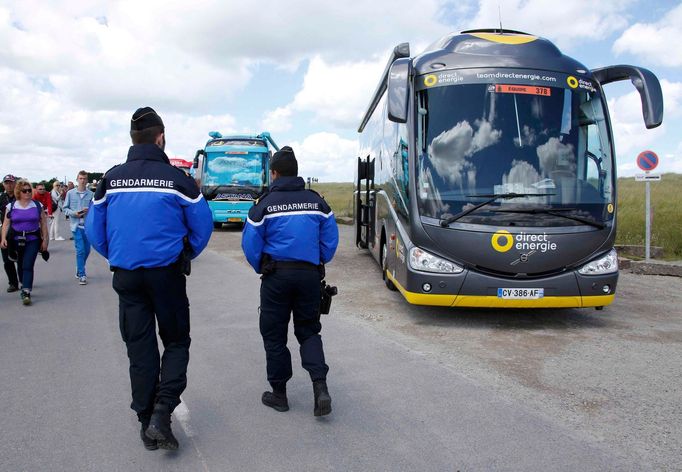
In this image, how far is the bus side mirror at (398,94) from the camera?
22.0 ft

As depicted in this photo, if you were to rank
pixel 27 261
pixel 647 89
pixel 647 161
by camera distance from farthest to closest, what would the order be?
pixel 647 161
pixel 27 261
pixel 647 89

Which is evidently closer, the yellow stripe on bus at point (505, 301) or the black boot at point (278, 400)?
the black boot at point (278, 400)

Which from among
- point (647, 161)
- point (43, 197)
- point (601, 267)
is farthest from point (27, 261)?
point (647, 161)

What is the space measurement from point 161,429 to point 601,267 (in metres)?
5.25

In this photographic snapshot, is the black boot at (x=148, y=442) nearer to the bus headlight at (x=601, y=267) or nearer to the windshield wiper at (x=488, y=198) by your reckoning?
the windshield wiper at (x=488, y=198)

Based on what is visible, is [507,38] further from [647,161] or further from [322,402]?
[647,161]

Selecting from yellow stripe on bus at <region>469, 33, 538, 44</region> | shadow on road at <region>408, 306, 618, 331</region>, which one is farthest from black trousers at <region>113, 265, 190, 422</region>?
yellow stripe on bus at <region>469, 33, 538, 44</region>

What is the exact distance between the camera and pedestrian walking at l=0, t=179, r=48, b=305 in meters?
8.41

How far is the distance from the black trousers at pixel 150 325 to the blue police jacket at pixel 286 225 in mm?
652

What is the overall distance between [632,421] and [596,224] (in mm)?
3109

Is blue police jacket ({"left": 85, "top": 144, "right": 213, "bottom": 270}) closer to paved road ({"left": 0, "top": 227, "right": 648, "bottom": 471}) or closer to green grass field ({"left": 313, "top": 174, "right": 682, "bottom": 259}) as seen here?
paved road ({"left": 0, "top": 227, "right": 648, "bottom": 471})

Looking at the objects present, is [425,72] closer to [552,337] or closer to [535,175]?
[535,175]

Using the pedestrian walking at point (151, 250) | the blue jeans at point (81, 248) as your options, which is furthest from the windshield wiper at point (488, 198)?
the blue jeans at point (81, 248)

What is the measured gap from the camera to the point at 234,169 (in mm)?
21266
